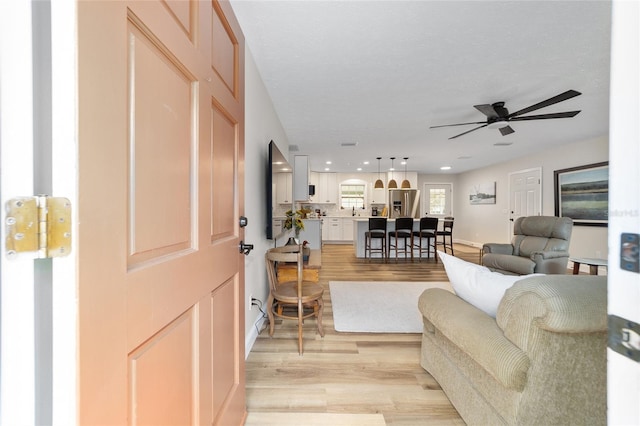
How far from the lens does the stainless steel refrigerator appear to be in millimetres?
8203

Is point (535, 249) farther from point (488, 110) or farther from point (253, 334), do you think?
point (253, 334)

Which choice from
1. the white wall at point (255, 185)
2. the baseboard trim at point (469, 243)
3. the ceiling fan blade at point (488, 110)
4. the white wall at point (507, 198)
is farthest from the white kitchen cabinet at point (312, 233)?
the baseboard trim at point (469, 243)

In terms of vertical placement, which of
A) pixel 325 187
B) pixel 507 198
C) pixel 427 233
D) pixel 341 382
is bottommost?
pixel 341 382

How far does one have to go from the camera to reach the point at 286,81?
2.62 m

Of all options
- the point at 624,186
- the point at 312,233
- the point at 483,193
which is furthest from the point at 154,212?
the point at 483,193

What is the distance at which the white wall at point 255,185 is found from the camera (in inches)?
81.9

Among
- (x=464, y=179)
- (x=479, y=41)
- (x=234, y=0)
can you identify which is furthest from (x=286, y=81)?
(x=464, y=179)

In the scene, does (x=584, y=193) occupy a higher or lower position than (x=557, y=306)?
higher

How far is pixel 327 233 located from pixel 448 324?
713 centimetres

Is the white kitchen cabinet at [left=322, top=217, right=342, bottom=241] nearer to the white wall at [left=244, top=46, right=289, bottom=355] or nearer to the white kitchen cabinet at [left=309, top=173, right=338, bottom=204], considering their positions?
the white kitchen cabinet at [left=309, top=173, right=338, bottom=204]

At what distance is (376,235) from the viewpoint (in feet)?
19.2

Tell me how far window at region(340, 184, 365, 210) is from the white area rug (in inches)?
194

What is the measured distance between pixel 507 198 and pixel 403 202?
271 centimetres

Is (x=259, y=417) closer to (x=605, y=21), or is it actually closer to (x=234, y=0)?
(x=234, y=0)
